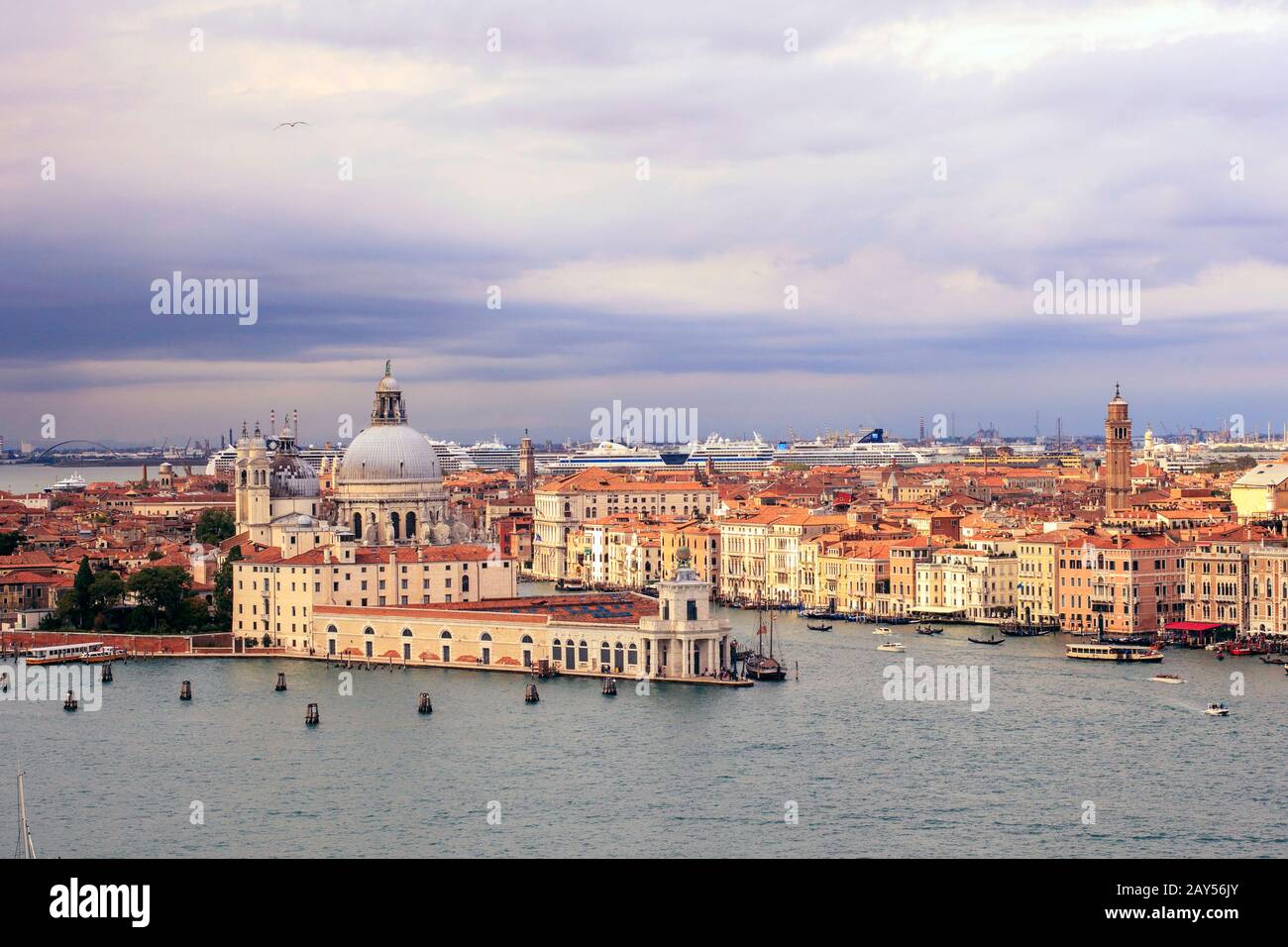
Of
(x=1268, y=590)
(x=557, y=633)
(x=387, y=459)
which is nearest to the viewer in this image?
(x=557, y=633)

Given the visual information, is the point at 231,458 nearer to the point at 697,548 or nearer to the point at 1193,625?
the point at 697,548

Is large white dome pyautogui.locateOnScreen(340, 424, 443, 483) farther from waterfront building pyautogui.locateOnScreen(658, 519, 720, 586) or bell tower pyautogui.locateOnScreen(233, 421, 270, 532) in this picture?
waterfront building pyautogui.locateOnScreen(658, 519, 720, 586)

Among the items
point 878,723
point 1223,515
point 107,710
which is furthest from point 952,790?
point 1223,515

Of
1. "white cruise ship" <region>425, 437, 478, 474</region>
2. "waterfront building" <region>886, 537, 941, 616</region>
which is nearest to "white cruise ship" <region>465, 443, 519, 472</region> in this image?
"white cruise ship" <region>425, 437, 478, 474</region>

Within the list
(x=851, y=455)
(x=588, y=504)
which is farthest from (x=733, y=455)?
(x=588, y=504)

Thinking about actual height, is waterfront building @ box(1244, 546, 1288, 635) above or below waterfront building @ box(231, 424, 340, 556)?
below

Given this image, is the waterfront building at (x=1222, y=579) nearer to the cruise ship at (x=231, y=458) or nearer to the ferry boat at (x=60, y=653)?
the ferry boat at (x=60, y=653)
